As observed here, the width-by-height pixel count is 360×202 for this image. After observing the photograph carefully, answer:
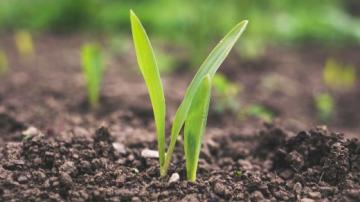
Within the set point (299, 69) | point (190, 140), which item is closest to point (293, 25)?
point (299, 69)

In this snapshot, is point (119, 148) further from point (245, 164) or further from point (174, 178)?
point (245, 164)

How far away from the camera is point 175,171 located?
1940 millimetres

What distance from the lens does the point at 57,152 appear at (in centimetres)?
196

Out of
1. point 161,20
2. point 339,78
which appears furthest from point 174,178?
point 161,20

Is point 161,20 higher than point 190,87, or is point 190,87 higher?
point 161,20

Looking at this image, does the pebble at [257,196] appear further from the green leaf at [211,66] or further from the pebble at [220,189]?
the green leaf at [211,66]

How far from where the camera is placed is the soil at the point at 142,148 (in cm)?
176

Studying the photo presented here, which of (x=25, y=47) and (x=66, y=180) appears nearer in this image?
(x=66, y=180)

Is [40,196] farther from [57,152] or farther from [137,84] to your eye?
[137,84]

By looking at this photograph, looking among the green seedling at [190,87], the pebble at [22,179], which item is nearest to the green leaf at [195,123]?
the green seedling at [190,87]

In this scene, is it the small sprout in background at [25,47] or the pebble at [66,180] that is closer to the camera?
the pebble at [66,180]

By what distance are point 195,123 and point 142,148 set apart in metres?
0.54

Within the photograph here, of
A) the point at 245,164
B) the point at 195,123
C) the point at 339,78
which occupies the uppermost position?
the point at 339,78

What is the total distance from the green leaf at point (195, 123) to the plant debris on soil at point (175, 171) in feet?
0.22
